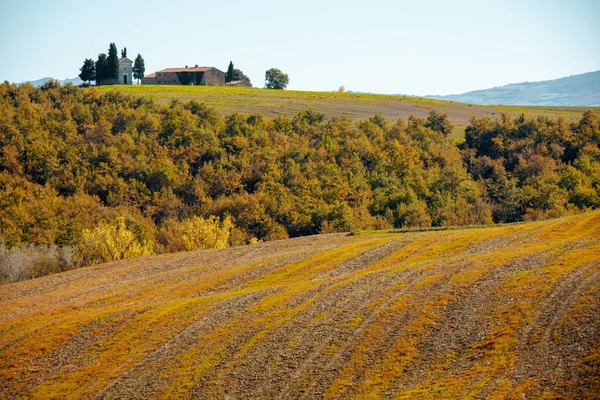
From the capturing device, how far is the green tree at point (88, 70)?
15975 centimetres

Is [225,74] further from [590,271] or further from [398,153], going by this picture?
[590,271]

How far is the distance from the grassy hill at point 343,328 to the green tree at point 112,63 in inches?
4542

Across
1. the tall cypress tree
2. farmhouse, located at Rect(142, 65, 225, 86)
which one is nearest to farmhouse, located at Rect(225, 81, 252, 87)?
farmhouse, located at Rect(142, 65, 225, 86)

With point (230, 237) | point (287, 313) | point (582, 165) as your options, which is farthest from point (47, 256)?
point (582, 165)

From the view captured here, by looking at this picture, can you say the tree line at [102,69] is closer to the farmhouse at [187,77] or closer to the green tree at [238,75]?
the farmhouse at [187,77]

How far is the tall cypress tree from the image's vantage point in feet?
519

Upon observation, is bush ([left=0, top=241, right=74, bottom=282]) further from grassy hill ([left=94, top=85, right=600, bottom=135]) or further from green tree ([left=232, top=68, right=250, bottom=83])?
green tree ([left=232, top=68, right=250, bottom=83])

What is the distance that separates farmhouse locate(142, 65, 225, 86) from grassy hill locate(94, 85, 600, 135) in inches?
499

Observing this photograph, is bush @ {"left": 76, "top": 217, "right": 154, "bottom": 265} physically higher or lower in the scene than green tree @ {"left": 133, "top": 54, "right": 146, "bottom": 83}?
lower

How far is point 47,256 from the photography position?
225 feet

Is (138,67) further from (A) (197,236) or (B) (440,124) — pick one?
(A) (197,236)

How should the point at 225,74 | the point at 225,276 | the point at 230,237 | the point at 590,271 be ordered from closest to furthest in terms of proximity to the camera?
1. the point at 590,271
2. the point at 225,276
3. the point at 230,237
4. the point at 225,74

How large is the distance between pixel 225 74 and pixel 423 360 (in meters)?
161

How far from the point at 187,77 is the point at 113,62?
2090 centimetres
